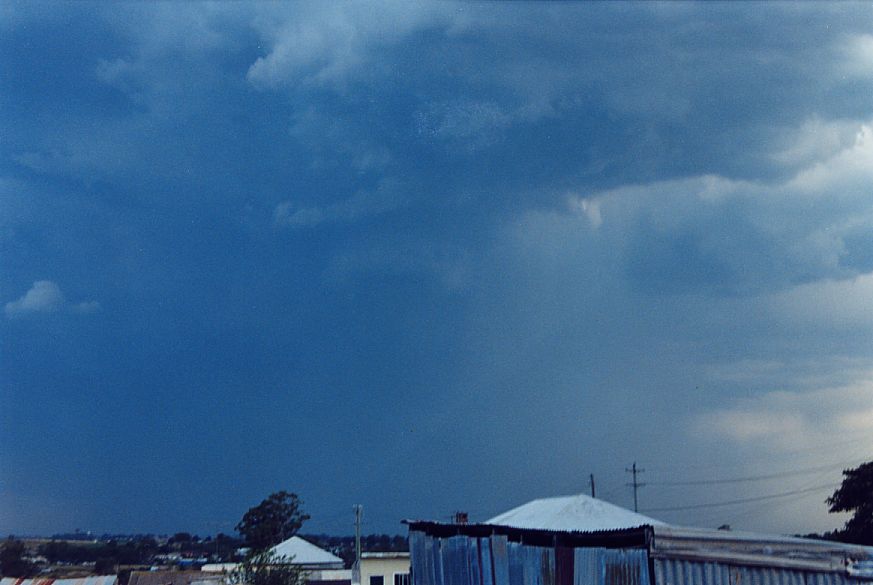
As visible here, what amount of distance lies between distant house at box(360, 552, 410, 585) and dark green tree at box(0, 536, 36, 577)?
1646 inches

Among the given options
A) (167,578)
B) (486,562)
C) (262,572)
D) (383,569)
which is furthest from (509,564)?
(167,578)

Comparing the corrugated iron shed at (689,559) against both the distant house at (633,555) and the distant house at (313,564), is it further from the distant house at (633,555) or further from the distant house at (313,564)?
the distant house at (313,564)

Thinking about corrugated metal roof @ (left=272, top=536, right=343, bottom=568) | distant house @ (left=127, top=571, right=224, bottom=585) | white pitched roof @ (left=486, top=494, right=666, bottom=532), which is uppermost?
white pitched roof @ (left=486, top=494, right=666, bottom=532)

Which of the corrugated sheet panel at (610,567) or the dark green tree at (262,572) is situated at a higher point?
the corrugated sheet panel at (610,567)

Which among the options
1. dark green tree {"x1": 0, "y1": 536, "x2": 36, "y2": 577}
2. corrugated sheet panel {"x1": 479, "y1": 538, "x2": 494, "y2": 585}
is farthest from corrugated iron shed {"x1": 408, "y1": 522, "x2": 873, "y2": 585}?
dark green tree {"x1": 0, "y1": 536, "x2": 36, "y2": 577}

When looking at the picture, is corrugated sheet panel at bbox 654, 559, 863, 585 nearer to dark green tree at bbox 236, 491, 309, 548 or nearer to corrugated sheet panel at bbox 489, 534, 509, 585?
corrugated sheet panel at bbox 489, 534, 509, 585

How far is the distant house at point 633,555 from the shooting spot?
1599 centimetres

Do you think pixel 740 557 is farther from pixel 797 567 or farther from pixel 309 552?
pixel 309 552

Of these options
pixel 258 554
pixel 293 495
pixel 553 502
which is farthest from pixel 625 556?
pixel 293 495

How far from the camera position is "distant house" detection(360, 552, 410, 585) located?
47906mm

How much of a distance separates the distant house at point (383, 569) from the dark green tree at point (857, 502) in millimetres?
22830

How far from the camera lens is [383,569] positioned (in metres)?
48.2

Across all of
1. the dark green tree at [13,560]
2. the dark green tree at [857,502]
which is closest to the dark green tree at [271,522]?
the dark green tree at [13,560]

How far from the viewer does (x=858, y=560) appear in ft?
52.0
